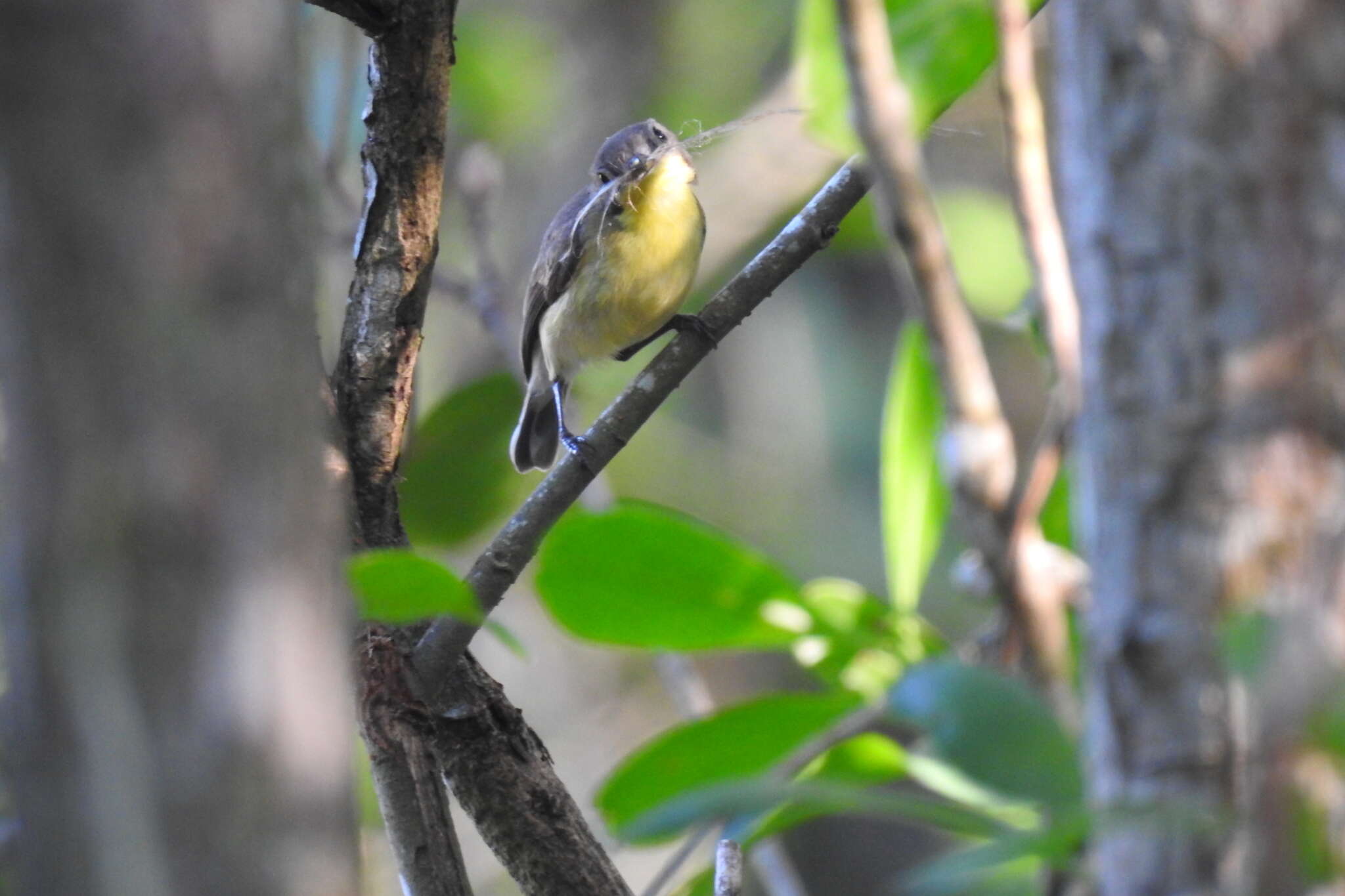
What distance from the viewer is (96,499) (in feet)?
2.16

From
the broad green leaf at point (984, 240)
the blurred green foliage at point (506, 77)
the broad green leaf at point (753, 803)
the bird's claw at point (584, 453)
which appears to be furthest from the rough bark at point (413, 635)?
the blurred green foliage at point (506, 77)

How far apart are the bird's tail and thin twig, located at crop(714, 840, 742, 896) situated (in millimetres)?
2576

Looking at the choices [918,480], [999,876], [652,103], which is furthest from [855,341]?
[999,876]

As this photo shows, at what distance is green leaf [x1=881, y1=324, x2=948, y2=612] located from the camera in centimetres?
134

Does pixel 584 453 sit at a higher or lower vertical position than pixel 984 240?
lower

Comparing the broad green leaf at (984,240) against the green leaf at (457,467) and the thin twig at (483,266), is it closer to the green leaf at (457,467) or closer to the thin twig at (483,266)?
the thin twig at (483,266)

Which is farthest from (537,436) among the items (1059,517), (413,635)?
(1059,517)

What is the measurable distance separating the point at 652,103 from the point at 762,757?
16.5 ft

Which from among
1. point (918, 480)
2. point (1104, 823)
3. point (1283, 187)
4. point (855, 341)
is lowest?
point (1104, 823)

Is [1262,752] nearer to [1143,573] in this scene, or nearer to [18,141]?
[1143,573]

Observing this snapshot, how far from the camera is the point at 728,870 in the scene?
1.34 metres

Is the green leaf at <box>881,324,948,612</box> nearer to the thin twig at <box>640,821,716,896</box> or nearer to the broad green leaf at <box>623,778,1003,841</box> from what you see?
the thin twig at <box>640,821,716,896</box>

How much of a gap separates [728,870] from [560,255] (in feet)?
6.94

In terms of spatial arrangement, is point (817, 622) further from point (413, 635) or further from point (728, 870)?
point (413, 635)
